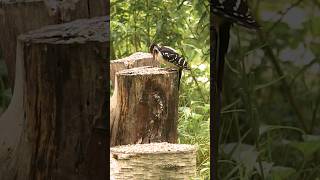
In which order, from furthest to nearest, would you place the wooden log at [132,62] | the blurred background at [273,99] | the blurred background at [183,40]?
the wooden log at [132,62] < the blurred background at [183,40] < the blurred background at [273,99]

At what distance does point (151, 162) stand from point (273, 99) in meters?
0.63

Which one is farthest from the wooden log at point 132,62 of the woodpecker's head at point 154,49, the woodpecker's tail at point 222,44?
the woodpecker's tail at point 222,44

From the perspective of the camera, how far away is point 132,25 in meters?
2.25

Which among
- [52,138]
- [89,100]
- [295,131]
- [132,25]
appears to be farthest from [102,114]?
[295,131]

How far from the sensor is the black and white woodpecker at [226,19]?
2.00 m

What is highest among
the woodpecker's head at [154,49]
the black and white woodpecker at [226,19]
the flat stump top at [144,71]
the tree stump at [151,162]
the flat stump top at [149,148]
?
the black and white woodpecker at [226,19]

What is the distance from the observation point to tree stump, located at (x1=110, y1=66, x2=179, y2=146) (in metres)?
2.34

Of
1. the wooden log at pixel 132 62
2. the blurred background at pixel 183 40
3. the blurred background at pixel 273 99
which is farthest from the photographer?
the wooden log at pixel 132 62

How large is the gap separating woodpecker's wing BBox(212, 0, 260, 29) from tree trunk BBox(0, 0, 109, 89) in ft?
1.24

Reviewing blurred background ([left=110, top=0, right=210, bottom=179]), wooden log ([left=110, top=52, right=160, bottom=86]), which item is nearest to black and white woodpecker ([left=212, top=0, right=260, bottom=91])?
blurred background ([left=110, top=0, right=210, bottom=179])

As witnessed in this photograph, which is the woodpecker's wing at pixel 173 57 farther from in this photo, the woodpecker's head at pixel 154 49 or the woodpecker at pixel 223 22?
the woodpecker at pixel 223 22

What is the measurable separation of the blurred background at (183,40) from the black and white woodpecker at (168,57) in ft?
0.07

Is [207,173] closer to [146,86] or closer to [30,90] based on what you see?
[146,86]

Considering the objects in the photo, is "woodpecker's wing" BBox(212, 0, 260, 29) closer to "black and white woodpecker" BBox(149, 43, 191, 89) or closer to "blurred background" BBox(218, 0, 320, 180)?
"blurred background" BBox(218, 0, 320, 180)
